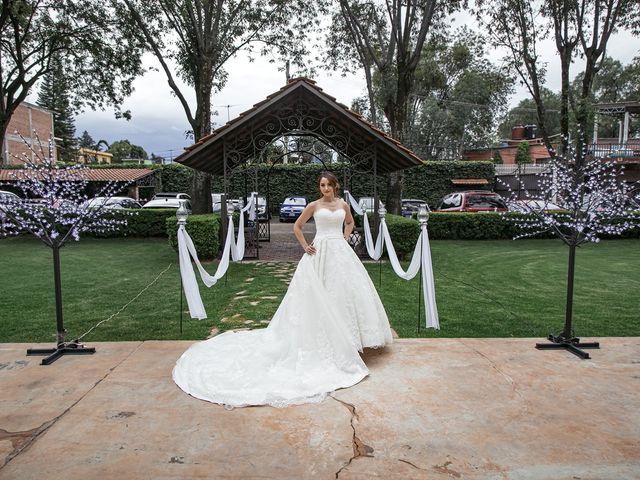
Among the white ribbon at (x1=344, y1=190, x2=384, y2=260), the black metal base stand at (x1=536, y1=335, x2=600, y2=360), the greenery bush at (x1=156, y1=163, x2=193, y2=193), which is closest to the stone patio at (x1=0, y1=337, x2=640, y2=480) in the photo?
the black metal base stand at (x1=536, y1=335, x2=600, y2=360)

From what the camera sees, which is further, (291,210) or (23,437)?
(291,210)

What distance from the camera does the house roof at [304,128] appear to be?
1059 cm

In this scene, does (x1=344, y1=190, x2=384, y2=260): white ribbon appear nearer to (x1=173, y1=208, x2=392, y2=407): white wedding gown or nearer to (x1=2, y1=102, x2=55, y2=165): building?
(x1=173, y1=208, x2=392, y2=407): white wedding gown

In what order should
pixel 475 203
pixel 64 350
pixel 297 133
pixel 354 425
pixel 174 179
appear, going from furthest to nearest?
pixel 174 179, pixel 475 203, pixel 297 133, pixel 64 350, pixel 354 425

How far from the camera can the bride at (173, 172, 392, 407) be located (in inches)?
154

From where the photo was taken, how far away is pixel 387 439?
315 centimetres

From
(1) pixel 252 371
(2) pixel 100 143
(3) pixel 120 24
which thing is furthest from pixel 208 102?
(1) pixel 252 371

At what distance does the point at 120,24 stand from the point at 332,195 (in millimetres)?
16251

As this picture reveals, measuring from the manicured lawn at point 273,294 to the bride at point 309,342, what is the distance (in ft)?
4.62

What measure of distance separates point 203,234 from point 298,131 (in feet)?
12.4

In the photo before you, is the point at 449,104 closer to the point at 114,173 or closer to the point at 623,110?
the point at 623,110

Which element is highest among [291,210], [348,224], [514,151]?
[514,151]

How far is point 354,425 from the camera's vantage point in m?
3.32

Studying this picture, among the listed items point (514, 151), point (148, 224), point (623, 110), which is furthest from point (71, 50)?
point (514, 151)
